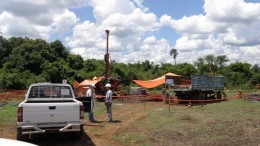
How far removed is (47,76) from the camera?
4162cm

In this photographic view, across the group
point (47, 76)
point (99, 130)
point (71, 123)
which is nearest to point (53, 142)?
point (71, 123)

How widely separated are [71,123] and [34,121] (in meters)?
1.03

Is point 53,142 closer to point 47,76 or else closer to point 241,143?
point 241,143

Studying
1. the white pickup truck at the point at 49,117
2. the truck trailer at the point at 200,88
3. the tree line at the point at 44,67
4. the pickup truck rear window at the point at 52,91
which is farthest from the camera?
the tree line at the point at 44,67

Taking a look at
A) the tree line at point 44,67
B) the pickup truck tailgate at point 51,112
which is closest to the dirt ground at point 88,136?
the pickup truck tailgate at point 51,112

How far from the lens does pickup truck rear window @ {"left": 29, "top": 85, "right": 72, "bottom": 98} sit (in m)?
10.9

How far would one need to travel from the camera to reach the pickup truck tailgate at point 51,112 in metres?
9.16

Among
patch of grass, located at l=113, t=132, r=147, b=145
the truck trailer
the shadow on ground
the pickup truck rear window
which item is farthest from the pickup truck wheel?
the truck trailer

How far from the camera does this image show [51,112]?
369 inches

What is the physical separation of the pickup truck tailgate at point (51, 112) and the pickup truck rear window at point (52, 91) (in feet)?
4.65

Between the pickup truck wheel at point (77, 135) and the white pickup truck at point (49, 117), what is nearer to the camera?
the white pickup truck at point (49, 117)

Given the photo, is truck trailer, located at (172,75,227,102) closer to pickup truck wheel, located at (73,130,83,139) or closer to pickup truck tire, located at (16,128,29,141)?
pickup truck wheel, located at (73,130,83,139)

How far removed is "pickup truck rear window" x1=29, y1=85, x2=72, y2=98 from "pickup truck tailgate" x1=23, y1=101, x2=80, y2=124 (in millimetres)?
1417

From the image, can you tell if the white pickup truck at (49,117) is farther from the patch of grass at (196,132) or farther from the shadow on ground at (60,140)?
the patch of grass at (196,132)
